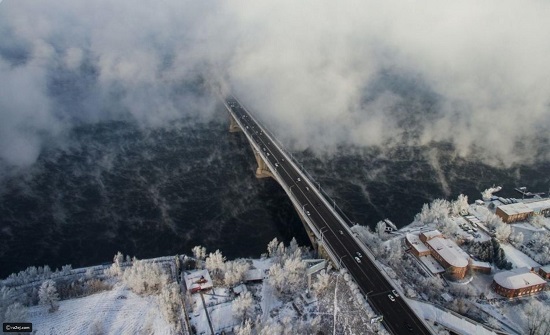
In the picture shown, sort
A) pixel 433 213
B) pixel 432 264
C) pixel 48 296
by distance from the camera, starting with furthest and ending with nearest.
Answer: pixel 433 213
pixel 432 264
pixel 48 296

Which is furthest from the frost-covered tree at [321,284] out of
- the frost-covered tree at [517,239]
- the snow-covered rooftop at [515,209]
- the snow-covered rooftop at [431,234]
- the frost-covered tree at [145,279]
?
the snow-covered rooftop at [515,209]

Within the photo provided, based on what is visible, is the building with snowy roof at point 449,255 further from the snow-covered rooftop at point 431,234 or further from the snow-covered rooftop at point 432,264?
the snow-covered rooftop at point 431,234

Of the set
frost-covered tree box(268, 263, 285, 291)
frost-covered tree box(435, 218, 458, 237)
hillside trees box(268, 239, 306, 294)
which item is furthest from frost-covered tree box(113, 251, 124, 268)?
frost-covered tree box(435, 218, 458, 237)

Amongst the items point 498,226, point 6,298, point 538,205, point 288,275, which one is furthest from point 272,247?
point 538,205

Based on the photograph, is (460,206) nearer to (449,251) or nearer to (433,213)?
(433,213)

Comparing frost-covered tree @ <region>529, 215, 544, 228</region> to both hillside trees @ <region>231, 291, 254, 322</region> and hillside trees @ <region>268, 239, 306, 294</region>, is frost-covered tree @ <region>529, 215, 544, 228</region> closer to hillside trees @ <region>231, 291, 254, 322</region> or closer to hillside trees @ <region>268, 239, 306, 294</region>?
hillside trees @ <region>268, 239, 306, 294</region>
